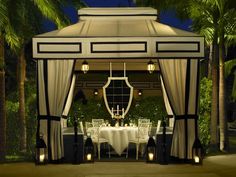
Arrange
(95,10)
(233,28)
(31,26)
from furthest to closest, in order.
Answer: (31,26) → (233,28) → (95,10)

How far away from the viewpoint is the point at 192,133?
1230cm

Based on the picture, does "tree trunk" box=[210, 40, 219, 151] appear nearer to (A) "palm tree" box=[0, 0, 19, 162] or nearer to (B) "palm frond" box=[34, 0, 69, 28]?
(B) "palm frond" box=[34, 0, 69, 28]

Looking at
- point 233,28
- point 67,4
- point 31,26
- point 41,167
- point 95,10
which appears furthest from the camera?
point 31,26

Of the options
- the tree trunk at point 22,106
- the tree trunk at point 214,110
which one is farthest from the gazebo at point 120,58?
the tree trunk at point 22,106

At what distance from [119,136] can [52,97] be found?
2.34 m

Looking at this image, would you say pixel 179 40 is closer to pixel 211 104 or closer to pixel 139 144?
pixel 139 144

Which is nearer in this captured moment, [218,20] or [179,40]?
[179,40]

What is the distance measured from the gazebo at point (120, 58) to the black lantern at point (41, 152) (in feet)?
0.36

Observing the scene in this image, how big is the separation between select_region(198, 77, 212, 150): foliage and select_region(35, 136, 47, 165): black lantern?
517 centimetres

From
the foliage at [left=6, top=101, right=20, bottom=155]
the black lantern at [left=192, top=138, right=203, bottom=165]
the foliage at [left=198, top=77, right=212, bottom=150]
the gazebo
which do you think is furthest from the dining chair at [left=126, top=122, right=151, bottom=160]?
the foliage at [left=6, top=101, right=20, bottom=155]

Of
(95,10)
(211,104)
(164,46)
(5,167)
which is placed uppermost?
(95,10)

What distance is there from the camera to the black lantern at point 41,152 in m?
12.1

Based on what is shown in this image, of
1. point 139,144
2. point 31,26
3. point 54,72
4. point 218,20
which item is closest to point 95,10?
point 54,72

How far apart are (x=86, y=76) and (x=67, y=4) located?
9.07ft
